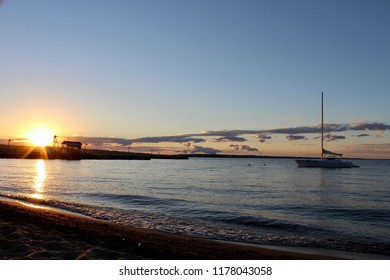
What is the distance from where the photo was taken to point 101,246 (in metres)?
10.6

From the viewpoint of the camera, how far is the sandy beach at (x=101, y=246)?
9430mm

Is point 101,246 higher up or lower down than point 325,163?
higher up

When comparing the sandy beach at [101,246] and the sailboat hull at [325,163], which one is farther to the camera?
the sailboat hull at [325,163]

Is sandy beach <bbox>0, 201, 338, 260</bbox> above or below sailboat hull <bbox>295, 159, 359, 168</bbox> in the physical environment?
above

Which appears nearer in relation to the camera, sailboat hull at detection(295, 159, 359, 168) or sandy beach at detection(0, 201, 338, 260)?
sandy beach at detection(0, 201, 338, 260)

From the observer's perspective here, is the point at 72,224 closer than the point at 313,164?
Yes

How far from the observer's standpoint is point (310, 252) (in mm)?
12266

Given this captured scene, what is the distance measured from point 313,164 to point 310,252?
312ft

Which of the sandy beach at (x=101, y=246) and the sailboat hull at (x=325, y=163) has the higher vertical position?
the sandy beach at (x=101, y=246)

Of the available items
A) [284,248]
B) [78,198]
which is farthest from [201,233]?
[78,198]

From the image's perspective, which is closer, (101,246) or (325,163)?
(101,246)

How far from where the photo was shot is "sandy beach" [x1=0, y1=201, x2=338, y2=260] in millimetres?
9430

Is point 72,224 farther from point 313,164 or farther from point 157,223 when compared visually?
point 313,164
